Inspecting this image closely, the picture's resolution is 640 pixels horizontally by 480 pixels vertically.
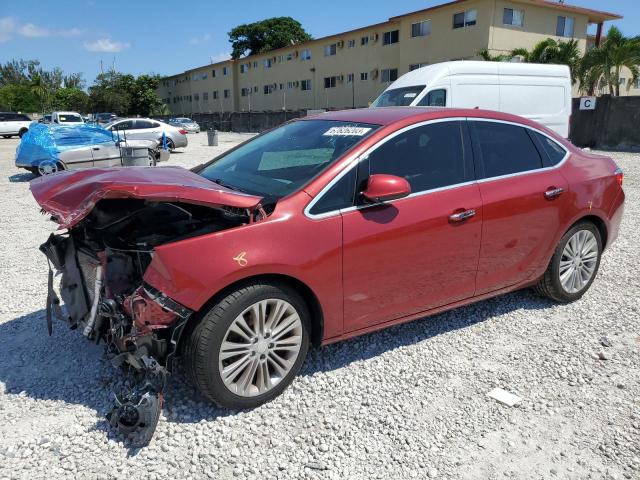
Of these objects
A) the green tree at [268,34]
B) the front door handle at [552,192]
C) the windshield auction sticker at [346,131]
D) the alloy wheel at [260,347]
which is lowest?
the alloy wheel at [260,347]

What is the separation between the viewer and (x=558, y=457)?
2555 millimetres

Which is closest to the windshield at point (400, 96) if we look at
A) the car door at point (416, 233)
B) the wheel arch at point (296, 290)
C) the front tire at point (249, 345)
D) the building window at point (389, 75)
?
the car door at point (416, 233)

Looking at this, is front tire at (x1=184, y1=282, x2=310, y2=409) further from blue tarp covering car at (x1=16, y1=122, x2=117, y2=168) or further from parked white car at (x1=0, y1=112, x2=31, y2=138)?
parked white car at (x1=0, y1=112, x2=31, y2=138)

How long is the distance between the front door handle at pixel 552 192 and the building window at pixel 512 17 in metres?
28.0

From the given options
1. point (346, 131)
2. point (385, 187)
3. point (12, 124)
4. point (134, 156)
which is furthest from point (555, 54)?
point (12, 124)

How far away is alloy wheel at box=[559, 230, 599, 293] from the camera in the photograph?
422cm

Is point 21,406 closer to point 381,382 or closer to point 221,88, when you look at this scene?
point 381,382

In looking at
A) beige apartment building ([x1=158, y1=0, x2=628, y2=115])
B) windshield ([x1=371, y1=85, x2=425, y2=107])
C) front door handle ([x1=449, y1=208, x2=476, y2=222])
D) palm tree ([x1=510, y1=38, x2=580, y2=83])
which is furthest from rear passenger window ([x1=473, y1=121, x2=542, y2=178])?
beige apartment building ([x1=158, y1=0, x2=628, y2=115])

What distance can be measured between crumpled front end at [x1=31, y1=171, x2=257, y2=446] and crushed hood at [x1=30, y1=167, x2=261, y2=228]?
11 millimetres

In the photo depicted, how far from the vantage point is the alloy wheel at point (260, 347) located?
109 inches

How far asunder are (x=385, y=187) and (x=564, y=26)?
1339 inches

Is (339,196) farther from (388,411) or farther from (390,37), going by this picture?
(390,37)

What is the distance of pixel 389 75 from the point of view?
1377 inches

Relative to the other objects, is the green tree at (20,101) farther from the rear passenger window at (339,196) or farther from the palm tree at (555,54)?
the rear passenger window at (339,196)
